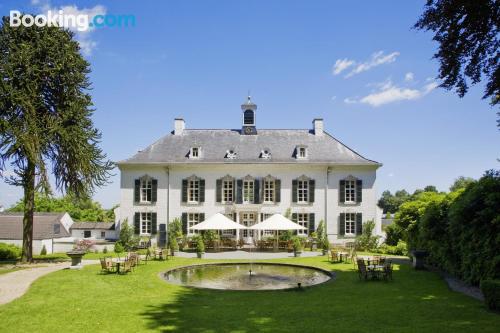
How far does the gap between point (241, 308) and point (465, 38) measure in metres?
10.0

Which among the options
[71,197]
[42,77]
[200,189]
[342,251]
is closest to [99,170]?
[71,197]

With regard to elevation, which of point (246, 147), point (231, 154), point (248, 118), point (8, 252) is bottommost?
point (8, 252)

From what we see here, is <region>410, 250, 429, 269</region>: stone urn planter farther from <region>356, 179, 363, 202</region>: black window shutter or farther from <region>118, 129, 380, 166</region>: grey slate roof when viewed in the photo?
<region>118, 129, 380, 166</region>: grey slate roof

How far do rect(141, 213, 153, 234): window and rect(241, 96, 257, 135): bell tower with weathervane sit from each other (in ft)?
35.5

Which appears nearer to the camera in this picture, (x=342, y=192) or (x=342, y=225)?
(x=342, y=225)

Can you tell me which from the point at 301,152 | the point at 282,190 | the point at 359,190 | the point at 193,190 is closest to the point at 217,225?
the point at 193,190

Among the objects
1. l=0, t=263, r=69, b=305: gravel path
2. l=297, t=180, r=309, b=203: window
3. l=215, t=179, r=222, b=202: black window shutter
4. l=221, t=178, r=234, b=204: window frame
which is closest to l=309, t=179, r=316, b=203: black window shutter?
l=297, t=180, r=309, b=203: window

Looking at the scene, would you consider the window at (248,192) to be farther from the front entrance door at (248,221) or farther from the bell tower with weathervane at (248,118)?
the bell tower with weathervane at (248,118)

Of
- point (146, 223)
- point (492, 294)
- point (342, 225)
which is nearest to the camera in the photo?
point (492, 294)

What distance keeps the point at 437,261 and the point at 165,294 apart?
42.6 feet

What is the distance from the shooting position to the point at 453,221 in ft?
46.8

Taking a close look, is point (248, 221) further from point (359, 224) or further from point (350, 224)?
point (359, 224)

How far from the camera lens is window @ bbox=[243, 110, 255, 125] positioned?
108ft

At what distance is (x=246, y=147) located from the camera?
3152cm
